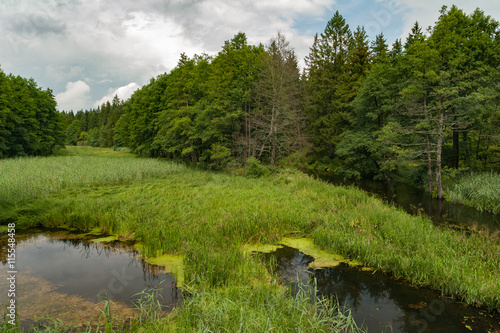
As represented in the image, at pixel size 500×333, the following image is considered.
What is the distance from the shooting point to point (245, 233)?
7.88m

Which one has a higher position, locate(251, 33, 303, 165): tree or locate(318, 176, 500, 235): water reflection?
locate(251, 33, 303, 165): tree

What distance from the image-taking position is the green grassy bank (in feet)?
14.6

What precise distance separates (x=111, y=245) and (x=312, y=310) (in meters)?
6.12

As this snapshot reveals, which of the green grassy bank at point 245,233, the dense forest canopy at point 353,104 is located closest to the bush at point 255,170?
the dense forest canopy at point 353,104

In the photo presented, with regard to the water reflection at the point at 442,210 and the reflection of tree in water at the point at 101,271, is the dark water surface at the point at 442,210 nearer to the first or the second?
the water reflection at the point at 442,210

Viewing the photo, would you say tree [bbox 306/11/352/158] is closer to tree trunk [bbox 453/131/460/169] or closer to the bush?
tree trunk [bbox 453/131/460/169]

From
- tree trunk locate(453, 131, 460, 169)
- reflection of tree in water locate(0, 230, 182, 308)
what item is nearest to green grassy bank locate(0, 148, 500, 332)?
reflection of tree in water locate(0, 230, 182, 308)

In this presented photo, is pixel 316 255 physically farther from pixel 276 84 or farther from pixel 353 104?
pixel 353 104

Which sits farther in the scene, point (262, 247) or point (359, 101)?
Answer: point (359, 101)

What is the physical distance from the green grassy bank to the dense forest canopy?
940cm

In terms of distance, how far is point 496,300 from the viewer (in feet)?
15.8

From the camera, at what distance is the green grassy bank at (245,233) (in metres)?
4.45

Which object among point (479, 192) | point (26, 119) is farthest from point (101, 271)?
point (26, 119)

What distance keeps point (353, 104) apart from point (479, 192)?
12.6 meters
